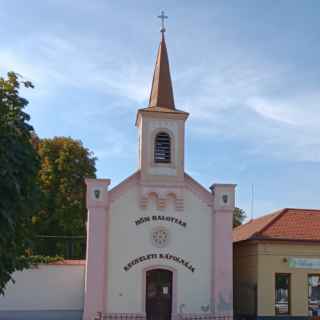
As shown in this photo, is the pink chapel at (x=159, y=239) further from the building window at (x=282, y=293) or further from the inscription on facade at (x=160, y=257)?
the building window at (x=282, y=293)

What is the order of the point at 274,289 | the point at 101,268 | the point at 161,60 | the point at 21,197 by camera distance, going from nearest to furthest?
the point at 21,197, the point at 101,268, the point at 274,289, the point at 161,60

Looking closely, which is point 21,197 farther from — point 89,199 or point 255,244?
point 255,244

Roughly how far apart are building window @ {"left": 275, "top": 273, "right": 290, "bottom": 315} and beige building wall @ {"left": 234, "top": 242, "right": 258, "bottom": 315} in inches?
38.6

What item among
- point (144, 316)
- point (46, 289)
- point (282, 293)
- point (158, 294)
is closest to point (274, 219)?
point (282, 293)

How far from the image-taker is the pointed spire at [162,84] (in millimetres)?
27359

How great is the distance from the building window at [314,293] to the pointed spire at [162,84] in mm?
9835

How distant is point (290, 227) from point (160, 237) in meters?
Answer: 6.42

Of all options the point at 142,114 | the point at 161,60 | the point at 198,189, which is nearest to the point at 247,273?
the point at 198,189

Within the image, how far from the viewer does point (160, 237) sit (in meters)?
25.4

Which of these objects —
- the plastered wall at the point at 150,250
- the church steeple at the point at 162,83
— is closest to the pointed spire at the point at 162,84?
the church steeple at the point at 162,83

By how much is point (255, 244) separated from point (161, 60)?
31.3 ft

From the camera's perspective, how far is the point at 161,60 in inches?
1121

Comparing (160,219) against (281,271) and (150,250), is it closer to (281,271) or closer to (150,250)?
(150,250)

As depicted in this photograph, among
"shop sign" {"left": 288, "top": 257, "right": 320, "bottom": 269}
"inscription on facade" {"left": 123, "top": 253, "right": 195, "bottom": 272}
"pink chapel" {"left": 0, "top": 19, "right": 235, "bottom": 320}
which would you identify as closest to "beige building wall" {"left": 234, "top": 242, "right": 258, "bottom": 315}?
"shop sign" {"left": 288, "top": 257, "right": 320, "bottom": 269}
